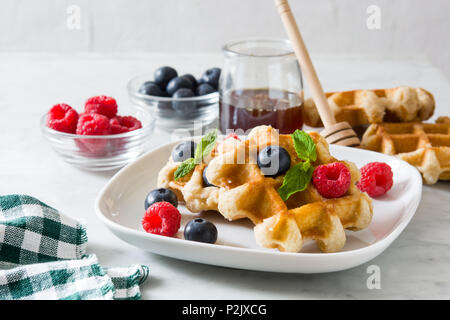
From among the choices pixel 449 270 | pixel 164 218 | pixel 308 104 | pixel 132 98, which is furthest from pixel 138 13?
pixel 449 270

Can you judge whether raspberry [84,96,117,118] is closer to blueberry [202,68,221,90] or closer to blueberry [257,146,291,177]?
blueberry [202,68,221,90]

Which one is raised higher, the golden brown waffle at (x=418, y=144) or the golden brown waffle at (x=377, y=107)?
the golden brown waffle at (x=377, y=107)

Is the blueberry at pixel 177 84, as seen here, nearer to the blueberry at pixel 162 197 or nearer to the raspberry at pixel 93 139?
the raspberry at pixel 93 139

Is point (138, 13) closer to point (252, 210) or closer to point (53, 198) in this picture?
point (53, 198)

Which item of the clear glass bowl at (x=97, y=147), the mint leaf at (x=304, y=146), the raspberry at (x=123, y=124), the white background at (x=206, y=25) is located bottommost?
the clear glass bowl at (x=97, y=147)

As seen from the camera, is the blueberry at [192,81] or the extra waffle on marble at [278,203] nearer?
the extra waffle on marble at [278,203]

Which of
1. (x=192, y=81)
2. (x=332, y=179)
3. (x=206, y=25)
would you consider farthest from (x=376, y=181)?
(x=206, y=25)

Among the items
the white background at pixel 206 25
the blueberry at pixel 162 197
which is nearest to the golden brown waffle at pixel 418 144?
the blueberry at pixel 162 197
